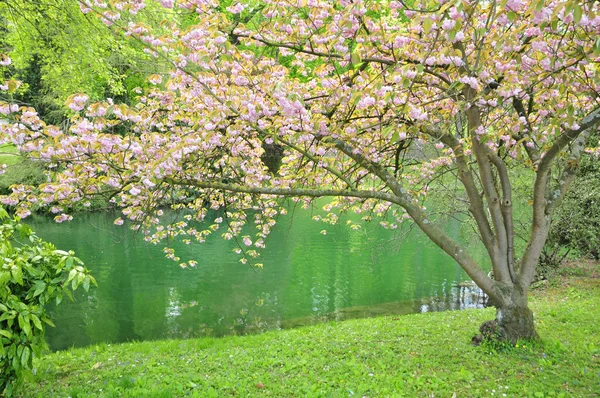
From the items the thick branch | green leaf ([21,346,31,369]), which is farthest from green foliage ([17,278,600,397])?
green leaf ([21,346,31,369])

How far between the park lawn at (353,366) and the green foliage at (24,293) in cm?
47

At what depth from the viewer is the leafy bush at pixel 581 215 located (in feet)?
34.1

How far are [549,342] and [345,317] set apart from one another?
621 centimetres

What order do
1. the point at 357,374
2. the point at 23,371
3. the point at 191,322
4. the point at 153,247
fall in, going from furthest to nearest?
1. the point at 153,247
2. the point at 191,322
3. the point at 357,374
4. the point at 23,371

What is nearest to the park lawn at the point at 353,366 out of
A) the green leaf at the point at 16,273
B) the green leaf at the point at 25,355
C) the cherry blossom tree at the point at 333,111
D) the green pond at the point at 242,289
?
the green leaf at the point at 25,355

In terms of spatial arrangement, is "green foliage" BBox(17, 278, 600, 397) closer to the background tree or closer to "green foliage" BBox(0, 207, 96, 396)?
"green foliage" BBox(0, 207, 96, 396)

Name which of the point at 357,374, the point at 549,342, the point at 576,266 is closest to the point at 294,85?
the point at 357,374

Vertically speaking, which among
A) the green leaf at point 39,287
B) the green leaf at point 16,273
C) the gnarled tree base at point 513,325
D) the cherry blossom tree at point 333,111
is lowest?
the gnarled tree base at point 513,325

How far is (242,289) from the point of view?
13.5 metres

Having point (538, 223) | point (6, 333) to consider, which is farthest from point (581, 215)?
point (6, 333)

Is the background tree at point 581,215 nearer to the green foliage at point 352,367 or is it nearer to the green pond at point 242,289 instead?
the green pond at point 242,289

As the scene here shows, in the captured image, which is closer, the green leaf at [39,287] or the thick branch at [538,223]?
the green leaf at [39,287]

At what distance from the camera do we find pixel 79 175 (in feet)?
16.4

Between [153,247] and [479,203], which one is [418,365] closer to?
[479,203]
